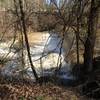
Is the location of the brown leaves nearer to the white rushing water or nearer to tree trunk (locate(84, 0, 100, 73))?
the white rushing water

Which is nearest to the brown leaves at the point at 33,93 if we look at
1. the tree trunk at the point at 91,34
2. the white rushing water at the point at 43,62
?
the white rushing water at the point at 43,62

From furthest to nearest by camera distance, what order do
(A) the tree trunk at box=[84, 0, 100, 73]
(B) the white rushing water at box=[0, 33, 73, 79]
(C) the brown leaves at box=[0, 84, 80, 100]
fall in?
1. (A) the tree trunk at box=[84, 0, 100, 73]
2. (B) the white rushing water at box=[0, 33, 73, 79]
3. (C) the brown leaves at box=[0, 84, 80, 100]

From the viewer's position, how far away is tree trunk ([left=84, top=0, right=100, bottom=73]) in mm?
13439

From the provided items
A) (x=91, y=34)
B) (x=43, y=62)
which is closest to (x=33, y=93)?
(x=91, y=34)

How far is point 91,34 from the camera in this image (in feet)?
46.0

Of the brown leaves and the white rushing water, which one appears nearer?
the brown leaves

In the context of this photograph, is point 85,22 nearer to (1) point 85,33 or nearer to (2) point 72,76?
(1) point 85,33

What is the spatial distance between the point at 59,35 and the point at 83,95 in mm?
4517

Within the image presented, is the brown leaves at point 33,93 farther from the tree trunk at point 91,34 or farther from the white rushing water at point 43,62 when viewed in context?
the tree trunk at point 91,34

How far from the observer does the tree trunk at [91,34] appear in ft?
44.1

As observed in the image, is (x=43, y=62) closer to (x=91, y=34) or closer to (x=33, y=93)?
(x=91, y=34)

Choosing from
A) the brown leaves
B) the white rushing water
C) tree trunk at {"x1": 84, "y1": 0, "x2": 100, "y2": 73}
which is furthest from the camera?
tree trunk at {"x1": 84, "y1": 0, "x2": 100, "y2": 73}

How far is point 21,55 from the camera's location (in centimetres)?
1333

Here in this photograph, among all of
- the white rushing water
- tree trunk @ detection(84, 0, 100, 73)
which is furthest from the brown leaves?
tree trunk @ detection(84, 0, 100, 73)
